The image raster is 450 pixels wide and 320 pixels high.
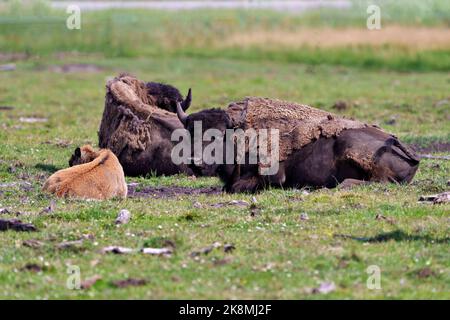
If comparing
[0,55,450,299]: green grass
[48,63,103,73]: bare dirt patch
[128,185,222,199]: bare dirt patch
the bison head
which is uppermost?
the bison head

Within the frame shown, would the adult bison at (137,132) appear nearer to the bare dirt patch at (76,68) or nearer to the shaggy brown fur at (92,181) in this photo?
the shaggy brown fur at (92,181)

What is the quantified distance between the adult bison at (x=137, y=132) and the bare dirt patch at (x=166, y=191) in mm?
1090

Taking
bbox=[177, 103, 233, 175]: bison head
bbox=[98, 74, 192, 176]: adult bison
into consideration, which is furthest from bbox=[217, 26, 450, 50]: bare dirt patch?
bbox=[177, 103, 233, 175]: bison head

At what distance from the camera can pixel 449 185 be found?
11.6m

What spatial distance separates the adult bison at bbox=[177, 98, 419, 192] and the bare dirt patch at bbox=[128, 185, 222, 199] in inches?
10.4

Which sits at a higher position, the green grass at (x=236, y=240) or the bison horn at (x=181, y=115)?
the bison horn at (x=181, y=115)

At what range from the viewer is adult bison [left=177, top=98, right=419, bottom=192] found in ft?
38.4

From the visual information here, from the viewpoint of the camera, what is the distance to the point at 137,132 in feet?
43.9

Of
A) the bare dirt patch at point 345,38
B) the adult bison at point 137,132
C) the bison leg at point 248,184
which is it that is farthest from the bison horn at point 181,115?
the bare dirt patch at point 345,38

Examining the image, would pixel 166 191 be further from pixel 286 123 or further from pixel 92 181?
pixel 286 123

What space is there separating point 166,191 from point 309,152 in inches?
71.6

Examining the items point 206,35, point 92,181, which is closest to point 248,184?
point 92,181

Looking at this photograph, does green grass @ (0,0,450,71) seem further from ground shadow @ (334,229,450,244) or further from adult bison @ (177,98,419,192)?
ground shadow @ (334,229,450,244)

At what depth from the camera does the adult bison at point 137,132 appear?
13281 millimetres
